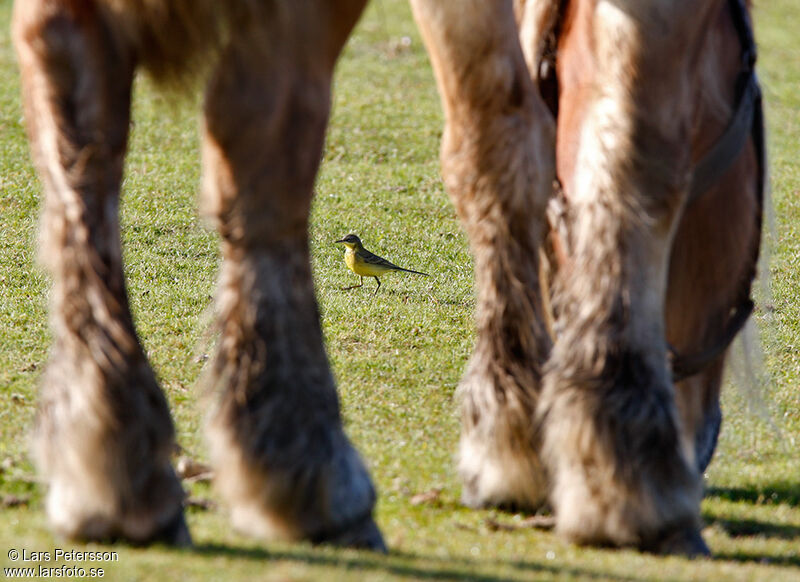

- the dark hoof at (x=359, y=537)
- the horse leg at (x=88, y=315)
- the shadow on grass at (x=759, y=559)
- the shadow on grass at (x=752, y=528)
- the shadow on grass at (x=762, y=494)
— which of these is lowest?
the shadow on grass at (x=759, y=559)

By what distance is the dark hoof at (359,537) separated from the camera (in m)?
2.90

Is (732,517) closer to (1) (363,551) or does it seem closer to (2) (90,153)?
(1) (363,551)

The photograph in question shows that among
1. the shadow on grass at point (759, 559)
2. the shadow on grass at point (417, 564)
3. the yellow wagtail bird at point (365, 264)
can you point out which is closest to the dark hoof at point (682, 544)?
the shadow on grass at point (759, 559)

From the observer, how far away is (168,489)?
9.12 ft

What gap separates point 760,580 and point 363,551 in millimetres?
1099

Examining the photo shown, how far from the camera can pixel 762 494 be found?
4.34 meters

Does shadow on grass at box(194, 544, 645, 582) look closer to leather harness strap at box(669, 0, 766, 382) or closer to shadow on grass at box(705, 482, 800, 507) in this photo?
leather harness strap at box(669, 0, 766, 382)

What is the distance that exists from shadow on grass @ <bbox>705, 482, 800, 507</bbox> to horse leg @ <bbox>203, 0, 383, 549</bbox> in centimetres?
194

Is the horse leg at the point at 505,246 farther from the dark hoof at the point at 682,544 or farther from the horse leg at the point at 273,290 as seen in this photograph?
the horse leg at the point at 273,290

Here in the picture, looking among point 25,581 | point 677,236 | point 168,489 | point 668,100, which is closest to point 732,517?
point 677,236

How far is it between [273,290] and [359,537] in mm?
652

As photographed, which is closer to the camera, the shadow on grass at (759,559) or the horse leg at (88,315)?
the horse leg at (88,315)

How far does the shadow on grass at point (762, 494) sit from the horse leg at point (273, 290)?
6.37ft

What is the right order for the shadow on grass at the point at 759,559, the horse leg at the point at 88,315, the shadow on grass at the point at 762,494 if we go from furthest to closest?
the shadow on grass at the point at 762,494 → the shadow on grass at the point at 759,559 → the horse leg at the point at 88,315
